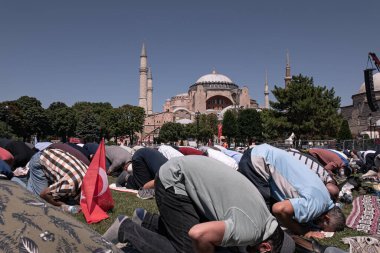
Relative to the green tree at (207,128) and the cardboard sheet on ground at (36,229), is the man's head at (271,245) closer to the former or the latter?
the cardboard sheet on ground at (36,229)

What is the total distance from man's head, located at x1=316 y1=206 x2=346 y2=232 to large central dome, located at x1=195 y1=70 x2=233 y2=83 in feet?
339

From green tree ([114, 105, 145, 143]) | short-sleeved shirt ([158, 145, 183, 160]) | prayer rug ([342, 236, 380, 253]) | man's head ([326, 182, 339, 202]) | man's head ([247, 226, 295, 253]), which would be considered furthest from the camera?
green tree ([114, 105, 145, 143])

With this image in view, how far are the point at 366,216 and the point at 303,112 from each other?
102 ft

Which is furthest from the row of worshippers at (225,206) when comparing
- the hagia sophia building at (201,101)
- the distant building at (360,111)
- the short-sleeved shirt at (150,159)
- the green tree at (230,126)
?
the hagia sophia building at (201,101)

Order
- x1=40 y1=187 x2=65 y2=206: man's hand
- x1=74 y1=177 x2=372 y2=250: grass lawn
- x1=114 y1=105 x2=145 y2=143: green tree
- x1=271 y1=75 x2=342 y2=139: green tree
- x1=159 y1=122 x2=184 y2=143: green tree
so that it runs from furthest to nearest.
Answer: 1. x1=159 y1=122 x2=184 y2=143: green tree
2. x1=114 y1=105 x2=145 y2=143: green tree
3. x1=271 y1=75 x2=342 y2=139: green tree
4. x1=40 y1=187 x2=65 y2=206: man's hand
5. x1=74 y1=177 x2=372 y2=250: grass lawn

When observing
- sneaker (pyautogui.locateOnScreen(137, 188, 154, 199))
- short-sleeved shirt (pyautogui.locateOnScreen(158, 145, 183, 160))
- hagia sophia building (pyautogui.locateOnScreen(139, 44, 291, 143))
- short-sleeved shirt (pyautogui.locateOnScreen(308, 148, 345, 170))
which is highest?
hagia sophia building (pyautogui.locateOnScreen(139, 44, 291, 143))

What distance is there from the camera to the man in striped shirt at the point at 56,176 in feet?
17.7

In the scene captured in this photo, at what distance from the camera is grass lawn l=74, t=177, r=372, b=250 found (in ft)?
14.1

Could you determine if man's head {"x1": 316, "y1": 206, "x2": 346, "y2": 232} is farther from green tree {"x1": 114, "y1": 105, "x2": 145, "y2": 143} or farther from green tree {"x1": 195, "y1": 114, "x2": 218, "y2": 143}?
green tree {"x1": 195, "y1": 114, "x2": 218, "y2": 143}

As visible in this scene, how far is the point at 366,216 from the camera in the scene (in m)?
5.53

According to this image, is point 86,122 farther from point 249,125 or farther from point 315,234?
point 315,234

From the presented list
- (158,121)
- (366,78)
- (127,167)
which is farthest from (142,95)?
(127,167)

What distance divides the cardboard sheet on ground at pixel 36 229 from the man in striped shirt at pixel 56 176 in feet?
10.6

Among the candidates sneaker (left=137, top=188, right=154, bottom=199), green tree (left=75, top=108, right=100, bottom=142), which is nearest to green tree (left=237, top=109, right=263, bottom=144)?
green tree (left=75, top=108, right=100, bottom=142)
